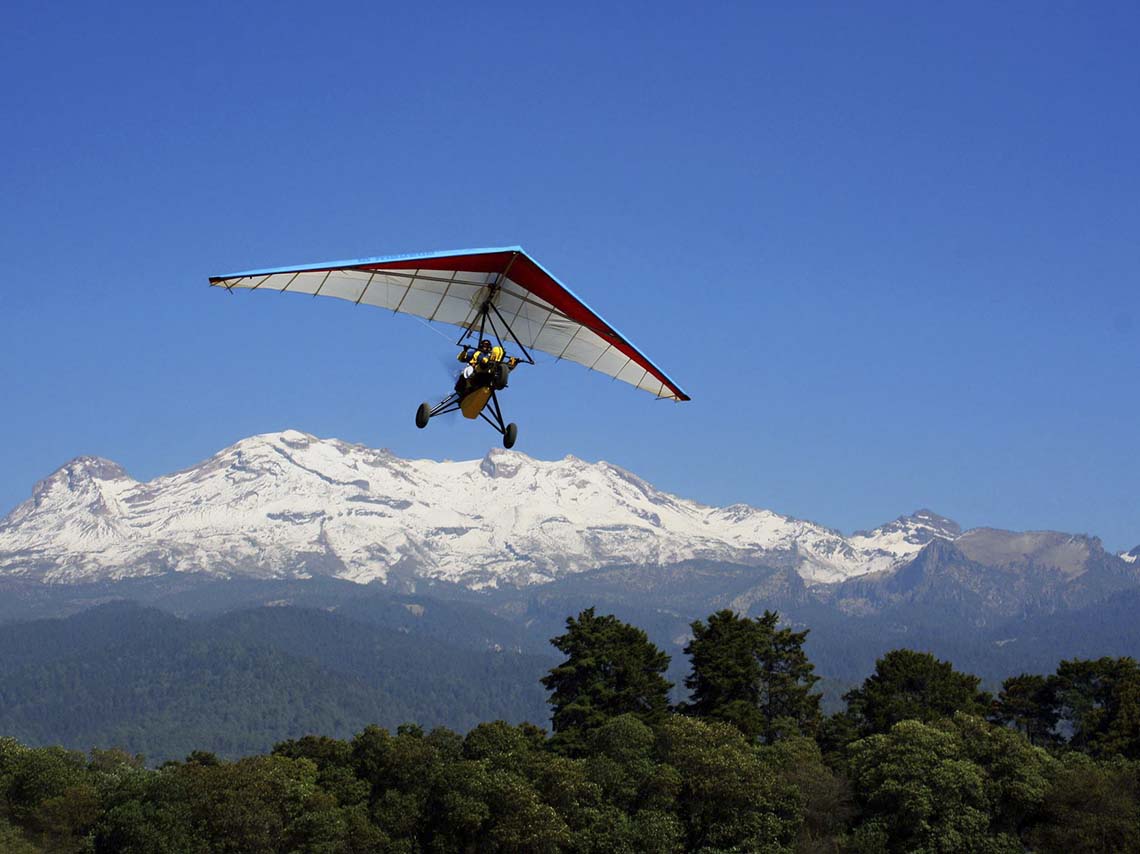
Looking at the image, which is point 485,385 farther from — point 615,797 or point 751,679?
point 751,679

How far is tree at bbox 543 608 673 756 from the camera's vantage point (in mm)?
85312

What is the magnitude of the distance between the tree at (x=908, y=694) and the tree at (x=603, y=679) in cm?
1333


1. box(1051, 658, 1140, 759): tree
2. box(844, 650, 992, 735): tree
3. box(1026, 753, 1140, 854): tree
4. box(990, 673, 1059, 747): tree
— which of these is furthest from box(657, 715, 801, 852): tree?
box(990, 673, 1059, 747): tree

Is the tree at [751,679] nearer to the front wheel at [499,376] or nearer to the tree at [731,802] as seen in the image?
the tree at [731,802]

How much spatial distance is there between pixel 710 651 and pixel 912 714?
1399cm

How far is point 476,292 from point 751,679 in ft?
181

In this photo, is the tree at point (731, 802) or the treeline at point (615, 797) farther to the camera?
the tree at point (731, 802)

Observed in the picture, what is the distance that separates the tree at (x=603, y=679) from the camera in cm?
8531

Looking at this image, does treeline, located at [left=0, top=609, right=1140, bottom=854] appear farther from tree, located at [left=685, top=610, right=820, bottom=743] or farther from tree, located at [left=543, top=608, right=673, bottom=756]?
tree, located at [left=543, top=608, right=673, bottom=756]

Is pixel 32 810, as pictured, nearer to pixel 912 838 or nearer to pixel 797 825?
pixel 797 825

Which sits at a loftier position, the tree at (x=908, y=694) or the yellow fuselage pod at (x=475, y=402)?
the yellow fuselage pod at (x=475, y=402)

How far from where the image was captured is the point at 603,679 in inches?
3465

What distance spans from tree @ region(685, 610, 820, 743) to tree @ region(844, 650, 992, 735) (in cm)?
383

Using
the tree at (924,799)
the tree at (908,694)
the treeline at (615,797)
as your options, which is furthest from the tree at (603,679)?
the tree at (924,799)
